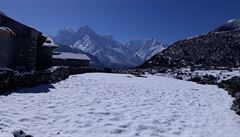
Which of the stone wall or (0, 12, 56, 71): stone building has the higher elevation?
(0, 12, 56, 71): stone building

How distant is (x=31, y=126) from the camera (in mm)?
11938

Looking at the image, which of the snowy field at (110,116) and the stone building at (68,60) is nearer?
the snowy field at (110,116)

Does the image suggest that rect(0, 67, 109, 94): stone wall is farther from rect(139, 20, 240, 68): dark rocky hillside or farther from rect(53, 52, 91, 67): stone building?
rect(139, 20, 240, 68): dark rocky hillside

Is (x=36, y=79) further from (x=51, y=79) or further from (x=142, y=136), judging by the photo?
(x=142, y=136)

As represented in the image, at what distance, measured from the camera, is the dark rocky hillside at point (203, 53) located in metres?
79.0

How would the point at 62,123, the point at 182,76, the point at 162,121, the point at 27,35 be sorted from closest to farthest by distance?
the point at 62,123 < the point at 162,121 < the point at 27,35 < the point at 182,76

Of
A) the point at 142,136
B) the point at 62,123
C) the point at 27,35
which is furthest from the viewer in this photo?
the point at 27,35

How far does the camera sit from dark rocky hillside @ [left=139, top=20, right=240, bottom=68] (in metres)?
79.0

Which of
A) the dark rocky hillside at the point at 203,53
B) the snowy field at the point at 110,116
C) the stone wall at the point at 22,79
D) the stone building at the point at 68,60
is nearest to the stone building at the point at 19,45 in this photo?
the stone wall at the point at 22,79

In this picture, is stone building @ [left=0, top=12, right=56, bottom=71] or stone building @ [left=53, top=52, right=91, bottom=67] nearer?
stone building @ [left=0, top=12, right=56, bottom=71]

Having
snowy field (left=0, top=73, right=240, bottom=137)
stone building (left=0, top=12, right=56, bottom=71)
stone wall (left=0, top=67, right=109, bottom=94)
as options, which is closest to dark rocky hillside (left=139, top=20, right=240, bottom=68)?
stone building (left=0, top=12, right=56, bottom=71)

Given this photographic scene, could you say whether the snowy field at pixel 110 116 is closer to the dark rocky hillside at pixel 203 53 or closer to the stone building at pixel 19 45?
the stone building at pixel 19 45

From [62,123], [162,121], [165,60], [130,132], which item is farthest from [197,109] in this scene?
[165,60]

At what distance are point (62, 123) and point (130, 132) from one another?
2676mm
